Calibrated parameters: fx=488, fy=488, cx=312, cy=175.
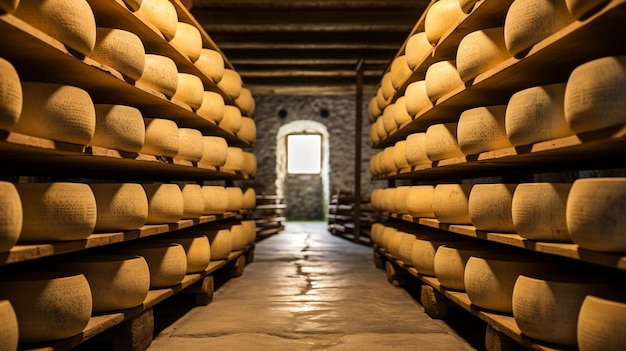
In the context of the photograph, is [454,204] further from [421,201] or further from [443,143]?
[421,201]

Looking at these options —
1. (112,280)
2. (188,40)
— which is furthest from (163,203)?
(188,40)

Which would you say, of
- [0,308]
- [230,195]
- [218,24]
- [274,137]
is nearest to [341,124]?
[274,137]

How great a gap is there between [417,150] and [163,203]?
181 centimetres

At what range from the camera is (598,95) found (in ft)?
4.83

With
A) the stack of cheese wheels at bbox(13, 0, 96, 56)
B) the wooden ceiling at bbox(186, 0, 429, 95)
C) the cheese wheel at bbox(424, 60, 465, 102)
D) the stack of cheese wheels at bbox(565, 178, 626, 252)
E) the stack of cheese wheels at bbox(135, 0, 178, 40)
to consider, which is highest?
the wooden ceiling at bbox(186, 0, 429, 95)

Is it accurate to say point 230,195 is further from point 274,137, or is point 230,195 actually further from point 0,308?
point 274,137

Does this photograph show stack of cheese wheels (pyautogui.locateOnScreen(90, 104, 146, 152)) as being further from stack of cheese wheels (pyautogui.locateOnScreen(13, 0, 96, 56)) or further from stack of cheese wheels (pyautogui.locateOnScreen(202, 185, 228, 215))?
stack of cheese wheels (pyautogui.locateOnScreen(202, 185, 228, 215))

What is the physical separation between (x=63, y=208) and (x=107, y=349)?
939 millimetres

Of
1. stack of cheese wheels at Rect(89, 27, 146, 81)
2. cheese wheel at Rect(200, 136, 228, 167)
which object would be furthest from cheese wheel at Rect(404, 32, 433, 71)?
stack of cheese wheels at Rect(89, 27, 146, 81)

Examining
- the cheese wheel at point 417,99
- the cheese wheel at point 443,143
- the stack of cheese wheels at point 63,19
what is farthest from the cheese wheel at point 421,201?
the stack of cheese wheels at point 63,19

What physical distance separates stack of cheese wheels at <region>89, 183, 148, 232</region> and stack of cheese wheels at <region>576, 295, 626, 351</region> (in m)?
1.98

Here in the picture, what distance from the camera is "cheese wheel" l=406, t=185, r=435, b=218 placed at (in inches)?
136

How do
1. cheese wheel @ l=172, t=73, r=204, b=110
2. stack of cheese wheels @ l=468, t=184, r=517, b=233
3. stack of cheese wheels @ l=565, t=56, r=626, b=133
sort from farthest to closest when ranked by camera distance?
1. cheese wheel @ l=172, t=73, r=204, b=110
2. stack of cheese wheels @ l=468, t=184, r=517, b=233
3. stack of cheese wheels @ l=565, t=56, r=626, b=133

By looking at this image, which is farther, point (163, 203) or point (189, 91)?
point (189, 91)
